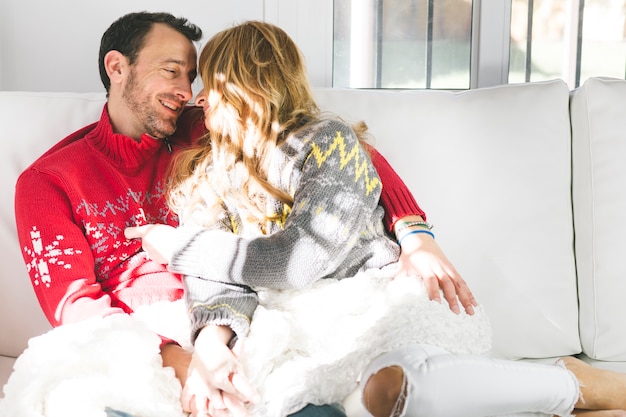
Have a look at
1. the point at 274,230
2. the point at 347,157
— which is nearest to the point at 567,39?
the point at 347,157

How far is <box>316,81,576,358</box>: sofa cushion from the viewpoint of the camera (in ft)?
5.26

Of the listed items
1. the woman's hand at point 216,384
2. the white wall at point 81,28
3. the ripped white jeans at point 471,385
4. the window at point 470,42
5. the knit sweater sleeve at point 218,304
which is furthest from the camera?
the window at point 470,42

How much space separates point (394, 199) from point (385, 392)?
0.52 meters

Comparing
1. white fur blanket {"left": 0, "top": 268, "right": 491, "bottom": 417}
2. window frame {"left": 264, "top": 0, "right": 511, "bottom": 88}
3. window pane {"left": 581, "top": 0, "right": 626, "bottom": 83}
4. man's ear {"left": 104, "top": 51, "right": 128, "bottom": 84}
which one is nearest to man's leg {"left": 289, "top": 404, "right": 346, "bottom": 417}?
white fur blanket {"left": 0, "top": 268, "right": 491, "bottom": 417}

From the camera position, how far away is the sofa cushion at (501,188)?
1.60 metres

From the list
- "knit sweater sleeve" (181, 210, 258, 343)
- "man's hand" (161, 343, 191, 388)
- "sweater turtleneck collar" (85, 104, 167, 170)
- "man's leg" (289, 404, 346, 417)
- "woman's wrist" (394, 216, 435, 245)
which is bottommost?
"man's leg" (289, 404, 346, 417)

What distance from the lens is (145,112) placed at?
1.61m

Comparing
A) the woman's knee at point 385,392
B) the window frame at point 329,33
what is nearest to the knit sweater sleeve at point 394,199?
the woman's knee at point 385,392

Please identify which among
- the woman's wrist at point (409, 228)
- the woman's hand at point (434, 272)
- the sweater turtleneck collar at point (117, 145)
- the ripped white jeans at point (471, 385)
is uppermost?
the sweater turtleneck collar at point (117, 145)

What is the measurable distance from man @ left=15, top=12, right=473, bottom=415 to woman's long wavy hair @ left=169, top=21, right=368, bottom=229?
0.16 m

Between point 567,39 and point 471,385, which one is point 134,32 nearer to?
point 471,385

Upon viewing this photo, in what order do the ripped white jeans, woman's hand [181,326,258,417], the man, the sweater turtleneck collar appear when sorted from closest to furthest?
the ripped white jeans, woman's hand [181,326,258,417], the man, the sweater turtleneck collar

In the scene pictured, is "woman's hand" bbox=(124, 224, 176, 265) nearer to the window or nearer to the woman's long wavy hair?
the woman's long wavy hair

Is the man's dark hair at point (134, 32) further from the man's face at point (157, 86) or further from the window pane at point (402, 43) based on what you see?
the window pane at point (402, 43)
